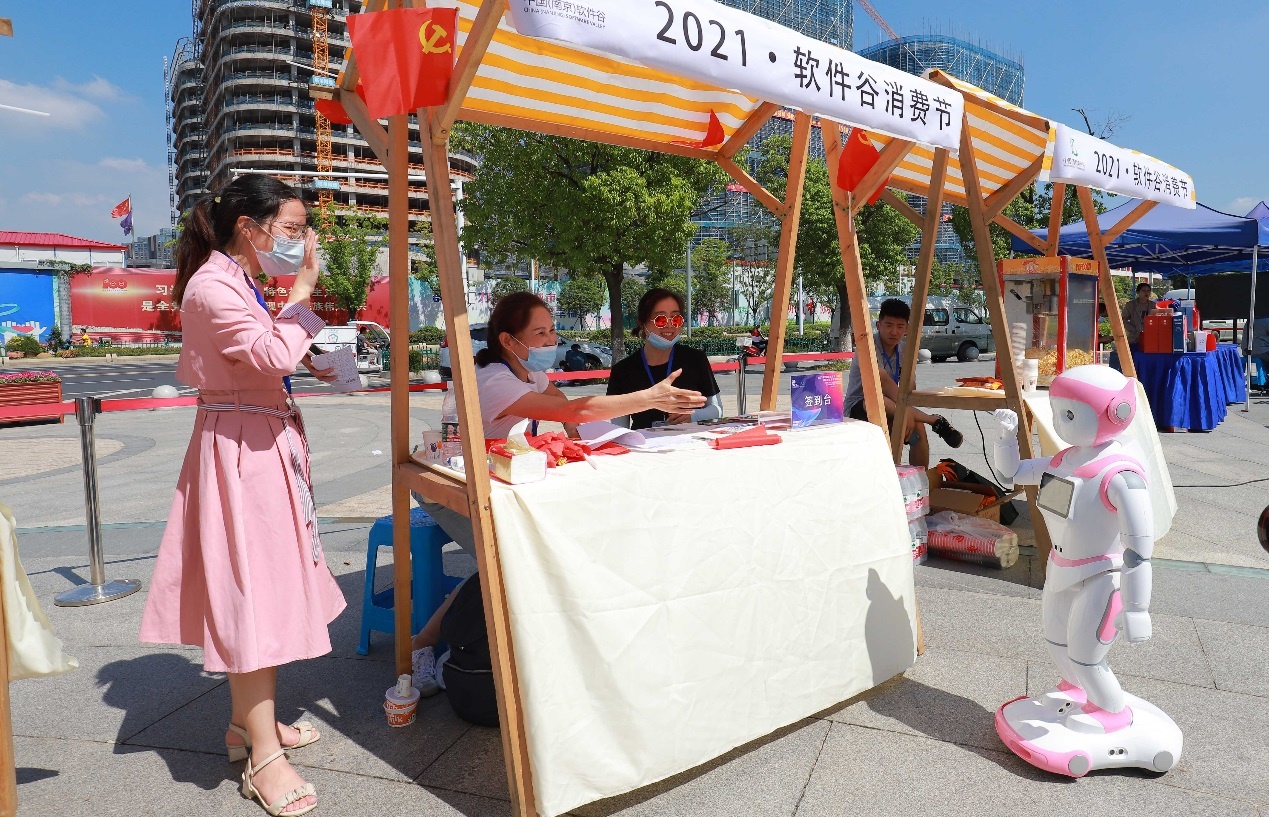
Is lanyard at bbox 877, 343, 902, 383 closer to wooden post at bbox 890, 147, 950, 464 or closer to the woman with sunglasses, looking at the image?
wooden post at bbox 890, 147, 950, 464

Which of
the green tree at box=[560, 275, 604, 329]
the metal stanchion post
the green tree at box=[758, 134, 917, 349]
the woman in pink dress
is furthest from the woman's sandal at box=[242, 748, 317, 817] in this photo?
the green tree at box=[560, 275, 604, 329]

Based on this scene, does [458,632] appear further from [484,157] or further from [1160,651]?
[484,157]

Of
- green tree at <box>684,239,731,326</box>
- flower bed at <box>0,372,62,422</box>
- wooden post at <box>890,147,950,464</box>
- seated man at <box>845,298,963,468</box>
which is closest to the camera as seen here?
wooden post at <box>890,147,950,464</box>

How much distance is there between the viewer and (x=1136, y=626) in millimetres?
2240

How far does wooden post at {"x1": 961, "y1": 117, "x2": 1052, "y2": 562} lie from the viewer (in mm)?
4195

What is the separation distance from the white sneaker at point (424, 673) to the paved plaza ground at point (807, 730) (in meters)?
0.06

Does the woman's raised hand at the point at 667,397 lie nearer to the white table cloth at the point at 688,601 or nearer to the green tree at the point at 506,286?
the white table cloth at the point at 688,601

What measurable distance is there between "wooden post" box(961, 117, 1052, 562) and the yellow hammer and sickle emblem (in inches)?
119

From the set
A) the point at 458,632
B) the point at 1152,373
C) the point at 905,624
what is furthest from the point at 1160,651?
the point at 1152,373

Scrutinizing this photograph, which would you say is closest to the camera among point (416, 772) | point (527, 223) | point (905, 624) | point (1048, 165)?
point (416, 772)

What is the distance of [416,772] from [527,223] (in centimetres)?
1675

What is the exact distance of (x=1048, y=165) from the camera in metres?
4.02

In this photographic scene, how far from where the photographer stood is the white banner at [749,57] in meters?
1.85

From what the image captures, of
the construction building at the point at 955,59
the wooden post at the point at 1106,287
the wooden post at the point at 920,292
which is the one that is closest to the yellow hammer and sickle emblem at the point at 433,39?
the wooden post at the point at 920,292
